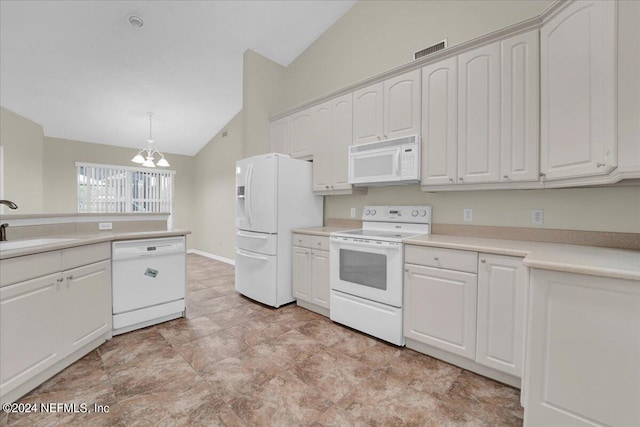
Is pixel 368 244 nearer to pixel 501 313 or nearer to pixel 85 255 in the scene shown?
pixel 501 313

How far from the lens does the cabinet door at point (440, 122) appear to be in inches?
92.6

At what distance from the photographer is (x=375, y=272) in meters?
2.46

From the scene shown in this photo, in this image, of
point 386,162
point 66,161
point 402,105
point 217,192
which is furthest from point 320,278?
point 66,161

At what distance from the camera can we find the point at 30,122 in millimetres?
4621

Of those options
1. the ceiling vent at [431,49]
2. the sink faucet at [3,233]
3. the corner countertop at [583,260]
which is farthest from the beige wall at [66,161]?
the corner countertop at [583,260]

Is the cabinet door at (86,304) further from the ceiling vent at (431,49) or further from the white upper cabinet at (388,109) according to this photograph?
the ceiling vent at (431,49)

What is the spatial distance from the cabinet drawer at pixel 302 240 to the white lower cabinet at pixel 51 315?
5.99ft

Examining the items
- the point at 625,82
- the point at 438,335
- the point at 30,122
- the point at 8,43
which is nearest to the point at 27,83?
the point at 8,43

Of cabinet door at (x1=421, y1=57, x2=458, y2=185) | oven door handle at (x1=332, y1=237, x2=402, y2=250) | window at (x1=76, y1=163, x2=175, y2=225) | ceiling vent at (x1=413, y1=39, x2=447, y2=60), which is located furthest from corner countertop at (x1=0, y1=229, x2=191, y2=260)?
window at (x1=76, y1=163, x2=175, y2=225)

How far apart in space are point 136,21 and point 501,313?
4.58 meters

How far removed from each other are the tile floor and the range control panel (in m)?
1.24

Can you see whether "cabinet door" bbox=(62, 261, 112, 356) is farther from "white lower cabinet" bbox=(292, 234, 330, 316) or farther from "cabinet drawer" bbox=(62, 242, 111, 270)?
"white lower cabinet" bbox=(292, 234, 330, 316)

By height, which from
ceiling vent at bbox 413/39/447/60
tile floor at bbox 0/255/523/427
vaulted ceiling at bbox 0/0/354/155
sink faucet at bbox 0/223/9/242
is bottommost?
tile floor at bbox 0/255/523/427

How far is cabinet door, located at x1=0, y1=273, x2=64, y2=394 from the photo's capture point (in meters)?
1.59
